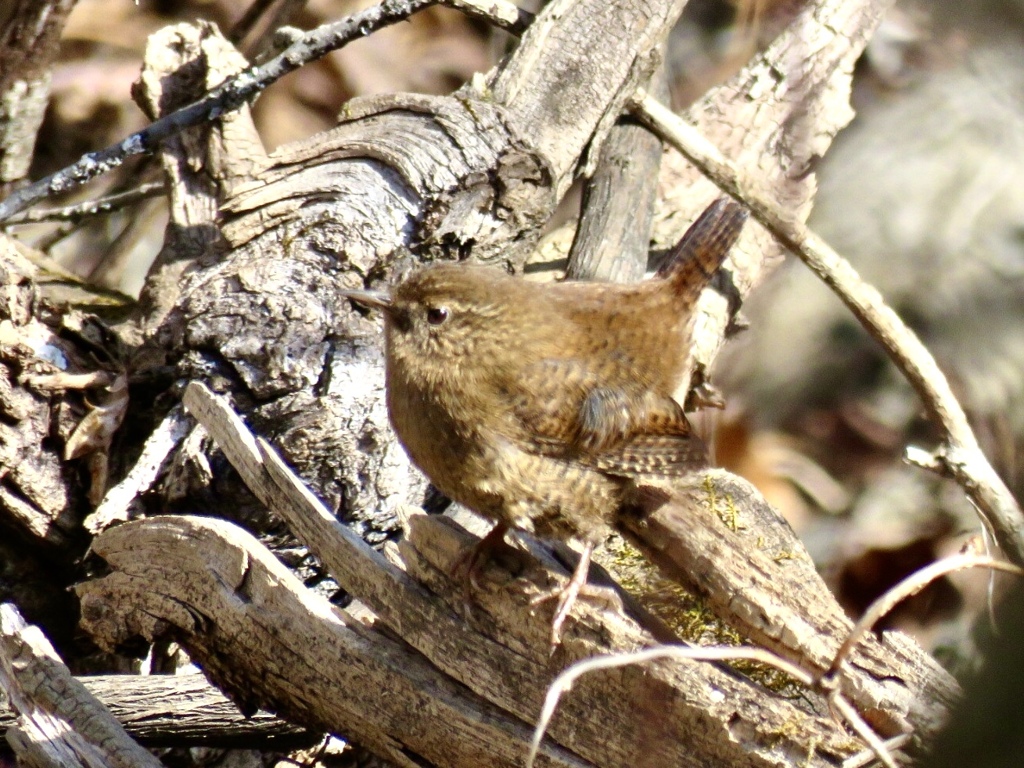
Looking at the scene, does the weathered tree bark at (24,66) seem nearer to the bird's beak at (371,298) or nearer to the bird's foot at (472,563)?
the bird's beak at (371,298)

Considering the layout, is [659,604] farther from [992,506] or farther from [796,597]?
[992,506]

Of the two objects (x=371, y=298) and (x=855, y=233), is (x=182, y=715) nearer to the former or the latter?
(x=371, y=298)

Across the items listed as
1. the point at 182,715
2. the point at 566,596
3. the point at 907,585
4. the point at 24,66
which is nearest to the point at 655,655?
the point at 907,585

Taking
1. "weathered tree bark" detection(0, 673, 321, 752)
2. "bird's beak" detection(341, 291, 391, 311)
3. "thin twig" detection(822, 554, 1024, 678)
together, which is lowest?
"weathered tree bark" detection(0, 673, 321, 752)

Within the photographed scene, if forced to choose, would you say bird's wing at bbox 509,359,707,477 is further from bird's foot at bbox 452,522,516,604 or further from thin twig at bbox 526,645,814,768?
thin twig at bbox 526,645,814,768

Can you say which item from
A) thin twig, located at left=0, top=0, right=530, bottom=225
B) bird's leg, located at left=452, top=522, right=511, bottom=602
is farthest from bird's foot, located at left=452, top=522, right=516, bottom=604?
thin twig, located at left=0, top=0, right=530, bottom=225

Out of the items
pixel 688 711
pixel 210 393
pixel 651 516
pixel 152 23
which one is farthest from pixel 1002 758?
pixel 152 23
